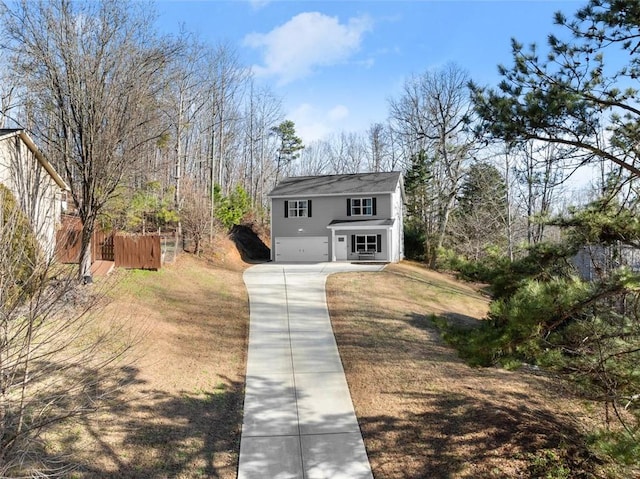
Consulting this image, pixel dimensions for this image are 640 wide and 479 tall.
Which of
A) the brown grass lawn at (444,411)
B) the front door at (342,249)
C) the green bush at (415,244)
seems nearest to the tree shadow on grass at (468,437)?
the brown grass lawn at (444,411)

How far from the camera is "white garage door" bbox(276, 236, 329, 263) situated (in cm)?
2677

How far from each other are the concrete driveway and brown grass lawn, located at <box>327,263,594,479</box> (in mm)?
322

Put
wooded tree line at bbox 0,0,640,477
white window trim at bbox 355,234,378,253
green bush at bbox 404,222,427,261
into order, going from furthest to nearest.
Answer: green bush at bbox 404,222,427,261, white window trim at bbox 355,234,378,253, wooded tree line at bbox 0,0,640,477

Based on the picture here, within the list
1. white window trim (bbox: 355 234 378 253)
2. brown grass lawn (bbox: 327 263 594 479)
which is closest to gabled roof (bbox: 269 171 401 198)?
white window trim (bbox: 355 234 378 253)

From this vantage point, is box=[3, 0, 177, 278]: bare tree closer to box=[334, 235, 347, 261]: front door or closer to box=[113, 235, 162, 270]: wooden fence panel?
box=[113, 235, 162, 270]: wooden fence panel

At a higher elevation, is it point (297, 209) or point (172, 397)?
point (297, 209)

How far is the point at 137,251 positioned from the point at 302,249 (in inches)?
489

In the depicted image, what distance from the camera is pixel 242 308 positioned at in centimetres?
1385

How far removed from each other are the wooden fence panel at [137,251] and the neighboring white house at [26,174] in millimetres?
2877

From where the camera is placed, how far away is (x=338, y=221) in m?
26.6

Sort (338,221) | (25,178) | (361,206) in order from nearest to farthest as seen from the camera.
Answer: (25,178)
(338,221)
(361,206)

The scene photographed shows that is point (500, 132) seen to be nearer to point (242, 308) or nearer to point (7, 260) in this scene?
point (7, 260)

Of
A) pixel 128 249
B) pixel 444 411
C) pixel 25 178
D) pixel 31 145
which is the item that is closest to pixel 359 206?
A: pixel 128 249

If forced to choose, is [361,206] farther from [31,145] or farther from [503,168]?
[31,145]
